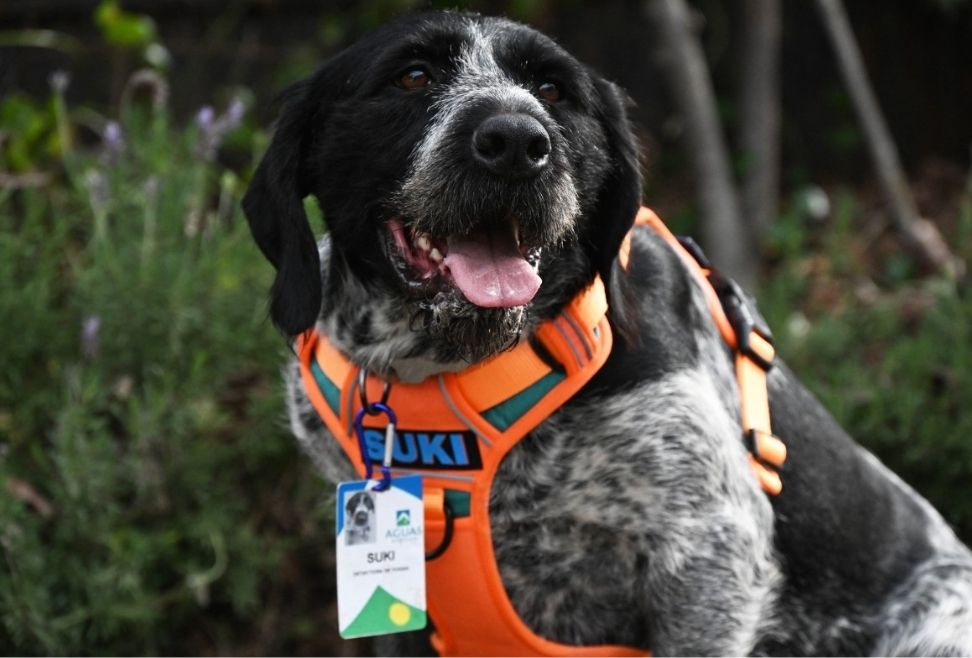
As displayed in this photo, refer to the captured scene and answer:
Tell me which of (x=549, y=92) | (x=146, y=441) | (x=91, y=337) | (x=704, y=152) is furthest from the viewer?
(x=704, y=152)

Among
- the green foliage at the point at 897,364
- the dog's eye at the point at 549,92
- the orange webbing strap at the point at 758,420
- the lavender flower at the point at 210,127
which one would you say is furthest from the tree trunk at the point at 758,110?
the dog's eye at the point at 549,92

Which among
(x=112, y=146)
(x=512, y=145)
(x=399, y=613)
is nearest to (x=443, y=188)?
(x=512, y=145)

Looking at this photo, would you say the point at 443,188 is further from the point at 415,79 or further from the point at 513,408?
the point at 513,408

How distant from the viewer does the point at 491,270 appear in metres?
2.25

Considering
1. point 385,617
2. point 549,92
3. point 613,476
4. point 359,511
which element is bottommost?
point 385,617

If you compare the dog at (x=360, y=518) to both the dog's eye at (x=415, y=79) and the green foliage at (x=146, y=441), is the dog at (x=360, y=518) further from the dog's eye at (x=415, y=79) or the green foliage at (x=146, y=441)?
the green foliage at (x=146, y=441)

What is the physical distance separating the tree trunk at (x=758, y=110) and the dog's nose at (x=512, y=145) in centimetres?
427

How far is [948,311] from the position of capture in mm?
4227

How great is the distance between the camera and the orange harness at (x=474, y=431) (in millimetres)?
2379

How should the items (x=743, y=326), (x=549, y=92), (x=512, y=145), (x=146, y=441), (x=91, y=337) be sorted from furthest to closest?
(x=146, y=441) < (x=91, y=337) < (x=743, y=326) < (x=549, y=92) < (x=512, y=145)

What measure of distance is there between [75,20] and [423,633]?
14.5 feet

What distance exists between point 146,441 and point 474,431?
1384 millimetres

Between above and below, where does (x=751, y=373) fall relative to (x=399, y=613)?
above

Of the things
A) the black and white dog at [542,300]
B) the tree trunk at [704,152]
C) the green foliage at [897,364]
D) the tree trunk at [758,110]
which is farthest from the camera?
the tree trunk at [758,110]
